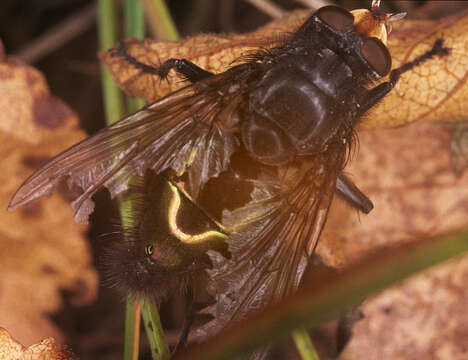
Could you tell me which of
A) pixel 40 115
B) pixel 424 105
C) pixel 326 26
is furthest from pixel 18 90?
pixel 424 105

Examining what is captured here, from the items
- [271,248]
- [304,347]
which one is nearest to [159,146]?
[271,248]

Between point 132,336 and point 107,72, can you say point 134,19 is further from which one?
point 132,336

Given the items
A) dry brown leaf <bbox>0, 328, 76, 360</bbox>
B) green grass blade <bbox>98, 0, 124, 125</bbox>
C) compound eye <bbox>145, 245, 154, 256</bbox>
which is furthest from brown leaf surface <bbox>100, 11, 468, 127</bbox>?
dry brown leaf <bbox>0, 328, 76, 360</bbox>

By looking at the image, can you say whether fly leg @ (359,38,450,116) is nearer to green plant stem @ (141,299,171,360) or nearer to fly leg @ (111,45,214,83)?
fly leg @ (111,45,214,83)

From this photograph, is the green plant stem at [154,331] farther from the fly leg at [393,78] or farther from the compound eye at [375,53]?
the compound eye at [375,53]

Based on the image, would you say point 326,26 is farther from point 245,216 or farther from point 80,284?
point 80,284

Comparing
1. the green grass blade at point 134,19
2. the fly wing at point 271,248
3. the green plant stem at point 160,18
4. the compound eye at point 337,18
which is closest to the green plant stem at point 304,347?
the fly wing at point 271,248
